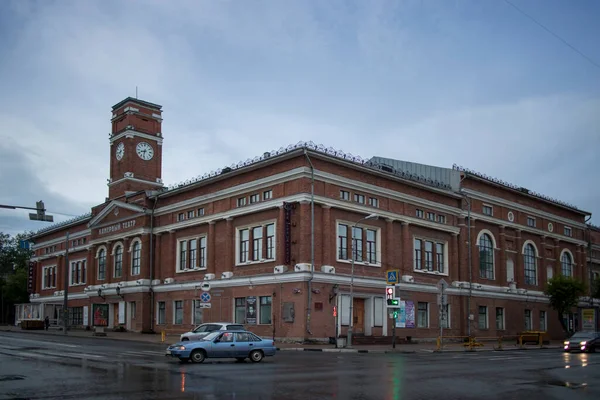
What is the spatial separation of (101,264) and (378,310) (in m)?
33.1

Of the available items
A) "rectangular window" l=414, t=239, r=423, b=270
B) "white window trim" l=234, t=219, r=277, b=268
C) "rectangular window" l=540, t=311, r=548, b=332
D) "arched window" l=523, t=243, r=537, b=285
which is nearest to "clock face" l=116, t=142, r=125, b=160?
"white window trim" l=234, t=219, r=277, b=268

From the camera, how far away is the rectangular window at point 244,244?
1859 inches

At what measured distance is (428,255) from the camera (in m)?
51.8

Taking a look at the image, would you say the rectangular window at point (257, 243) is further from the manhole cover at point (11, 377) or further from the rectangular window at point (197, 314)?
the manhole cover at point (11, 377)

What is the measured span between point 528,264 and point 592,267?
1959 centimetres

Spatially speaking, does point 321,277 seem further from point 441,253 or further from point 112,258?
point 112,258

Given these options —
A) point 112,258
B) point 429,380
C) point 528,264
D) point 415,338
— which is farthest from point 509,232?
point 429,380

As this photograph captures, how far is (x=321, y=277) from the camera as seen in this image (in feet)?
138

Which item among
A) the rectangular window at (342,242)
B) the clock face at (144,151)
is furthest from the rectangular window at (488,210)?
the clock face at (144,151)

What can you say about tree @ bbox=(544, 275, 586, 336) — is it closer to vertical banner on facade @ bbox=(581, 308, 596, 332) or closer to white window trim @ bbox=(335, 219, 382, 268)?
vertical banner on facade @ bbox=(581, 308, 596, 332)

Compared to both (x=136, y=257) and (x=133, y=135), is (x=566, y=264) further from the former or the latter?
(x=133, y=135)

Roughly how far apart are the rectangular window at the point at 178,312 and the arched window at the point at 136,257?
22.1ft

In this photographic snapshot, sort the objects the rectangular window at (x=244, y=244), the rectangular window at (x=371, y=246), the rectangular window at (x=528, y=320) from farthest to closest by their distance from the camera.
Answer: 1. the rectangular window at (x=528, y=320)
2. the rectangular window at (x=244, y=244)
3. the rectangular window at (x=371, y=246)

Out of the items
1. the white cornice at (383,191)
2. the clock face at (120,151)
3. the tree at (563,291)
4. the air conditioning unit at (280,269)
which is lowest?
the tree at (563,291)
